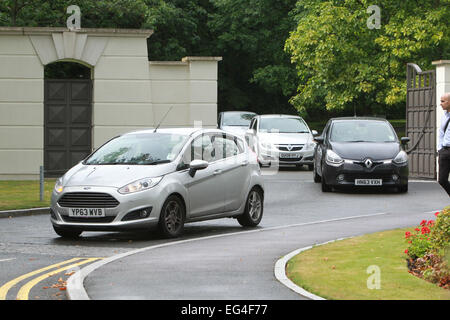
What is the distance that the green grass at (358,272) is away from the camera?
333 inches

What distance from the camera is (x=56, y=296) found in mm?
8836

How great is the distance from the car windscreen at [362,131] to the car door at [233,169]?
7399 mm

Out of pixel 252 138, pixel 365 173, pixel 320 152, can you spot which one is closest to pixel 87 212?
pixel 365 173

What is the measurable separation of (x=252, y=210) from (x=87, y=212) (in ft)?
11.6

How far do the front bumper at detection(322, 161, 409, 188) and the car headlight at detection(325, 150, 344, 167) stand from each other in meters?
0.07

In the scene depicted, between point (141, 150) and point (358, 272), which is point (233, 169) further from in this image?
point (358, 272)

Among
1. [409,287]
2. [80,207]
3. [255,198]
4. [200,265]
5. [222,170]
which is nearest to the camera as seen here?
[409,287]

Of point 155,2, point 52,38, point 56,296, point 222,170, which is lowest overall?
point 56,296

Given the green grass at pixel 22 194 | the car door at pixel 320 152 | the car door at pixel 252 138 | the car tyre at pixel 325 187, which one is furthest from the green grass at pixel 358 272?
the car door at pixel 252 138

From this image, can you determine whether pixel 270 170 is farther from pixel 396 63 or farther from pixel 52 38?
pixel 396 63

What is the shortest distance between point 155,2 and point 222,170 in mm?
33593

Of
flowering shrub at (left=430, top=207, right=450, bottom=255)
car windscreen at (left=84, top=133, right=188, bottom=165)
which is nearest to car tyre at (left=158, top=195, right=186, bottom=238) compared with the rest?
car windscreen at (left=84, top=133, right=188, bottom=165)

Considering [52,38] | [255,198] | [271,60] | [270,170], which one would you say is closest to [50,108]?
[52,38]
